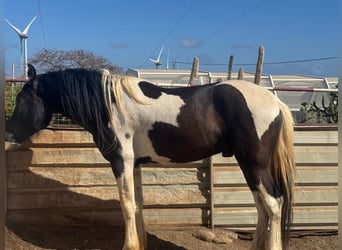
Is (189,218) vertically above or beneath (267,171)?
beneath

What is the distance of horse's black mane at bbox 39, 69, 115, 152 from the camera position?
11.5 ft

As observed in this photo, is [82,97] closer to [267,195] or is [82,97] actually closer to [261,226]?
[267,195]

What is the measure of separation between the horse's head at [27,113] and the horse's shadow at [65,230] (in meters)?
0.77

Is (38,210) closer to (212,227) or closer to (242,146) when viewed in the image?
(212,227)

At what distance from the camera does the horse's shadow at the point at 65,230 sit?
13.3ft

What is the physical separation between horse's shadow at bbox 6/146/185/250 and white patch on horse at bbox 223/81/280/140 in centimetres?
163

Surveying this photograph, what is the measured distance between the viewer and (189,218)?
440 cm

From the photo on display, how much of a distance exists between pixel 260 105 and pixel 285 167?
64 cm

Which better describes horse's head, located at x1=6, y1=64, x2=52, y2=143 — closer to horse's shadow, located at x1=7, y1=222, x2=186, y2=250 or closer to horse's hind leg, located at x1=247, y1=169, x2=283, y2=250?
horse's shadow, located at x1=7, y1=222, x2=186, y2=250

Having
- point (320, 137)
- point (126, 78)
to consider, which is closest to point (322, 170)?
point (320, 137)

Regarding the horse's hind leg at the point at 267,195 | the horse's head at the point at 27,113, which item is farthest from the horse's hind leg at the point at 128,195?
the horse's hind leg at the point at 267,195

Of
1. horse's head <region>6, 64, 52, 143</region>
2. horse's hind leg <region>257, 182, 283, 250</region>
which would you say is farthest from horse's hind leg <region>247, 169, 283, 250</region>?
horse's head <region>6, 64, 52, 143</region>

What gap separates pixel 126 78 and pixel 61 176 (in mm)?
1451

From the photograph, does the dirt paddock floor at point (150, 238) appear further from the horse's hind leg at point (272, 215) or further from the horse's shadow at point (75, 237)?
the horse's hind leg at point (272, 215)
